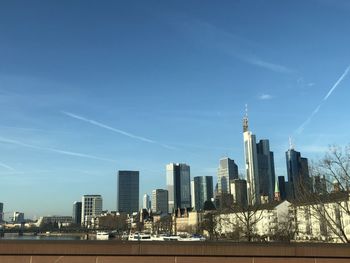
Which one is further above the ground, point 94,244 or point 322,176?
point 322,176

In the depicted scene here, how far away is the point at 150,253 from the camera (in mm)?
11023

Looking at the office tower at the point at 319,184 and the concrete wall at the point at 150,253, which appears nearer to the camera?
the concrete wall at the point at 150,253

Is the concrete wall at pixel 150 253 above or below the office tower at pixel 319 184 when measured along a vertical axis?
below

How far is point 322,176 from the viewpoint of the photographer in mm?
44688

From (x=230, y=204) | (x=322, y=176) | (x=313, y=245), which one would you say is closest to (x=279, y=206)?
(x=230, y=204)

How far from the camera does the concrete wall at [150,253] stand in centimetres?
1100

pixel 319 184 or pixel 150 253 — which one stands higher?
pixel 319 184

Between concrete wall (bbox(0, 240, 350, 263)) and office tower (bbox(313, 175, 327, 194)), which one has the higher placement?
office tower (bbox(313, 175, 327, 194))

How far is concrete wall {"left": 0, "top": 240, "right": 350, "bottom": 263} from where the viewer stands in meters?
11.0

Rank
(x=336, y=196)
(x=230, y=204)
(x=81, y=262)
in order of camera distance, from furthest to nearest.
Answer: (x=230, y=204) < (x=336, y=196) < (x=81, y=262)

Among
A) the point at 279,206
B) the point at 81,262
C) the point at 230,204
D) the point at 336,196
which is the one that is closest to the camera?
the point at 81,262

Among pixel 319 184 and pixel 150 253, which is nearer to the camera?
pixel 150 253

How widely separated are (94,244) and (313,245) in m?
5.61

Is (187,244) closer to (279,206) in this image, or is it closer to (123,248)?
(123,248)
